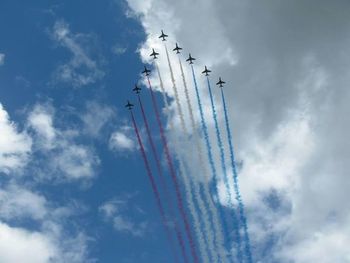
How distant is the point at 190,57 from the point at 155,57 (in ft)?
35.4

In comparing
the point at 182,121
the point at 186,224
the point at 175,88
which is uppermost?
the point at 175,88

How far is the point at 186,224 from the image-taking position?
13438 cm

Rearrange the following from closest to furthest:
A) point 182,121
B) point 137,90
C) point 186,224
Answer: point 186,224
point 182,121
point 137,90

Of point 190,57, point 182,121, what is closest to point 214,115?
point 182,121

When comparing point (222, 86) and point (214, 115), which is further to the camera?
point (222, 86)

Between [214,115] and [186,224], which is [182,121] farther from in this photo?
[186,224]

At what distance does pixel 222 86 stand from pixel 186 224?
166 feet

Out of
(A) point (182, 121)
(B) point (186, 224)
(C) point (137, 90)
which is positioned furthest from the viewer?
(C) point (137, 90)

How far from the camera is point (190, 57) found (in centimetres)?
16788

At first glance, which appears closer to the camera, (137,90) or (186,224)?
(186,224)

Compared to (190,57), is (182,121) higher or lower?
lower

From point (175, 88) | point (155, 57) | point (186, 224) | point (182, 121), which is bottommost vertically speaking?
point (186, 224)

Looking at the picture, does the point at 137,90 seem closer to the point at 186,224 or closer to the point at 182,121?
the point at 182,121

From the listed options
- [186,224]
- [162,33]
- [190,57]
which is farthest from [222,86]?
[186,224]
